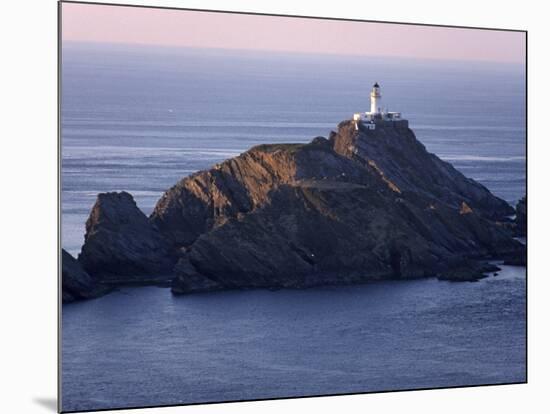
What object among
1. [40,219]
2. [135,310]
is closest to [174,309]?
[135,310]

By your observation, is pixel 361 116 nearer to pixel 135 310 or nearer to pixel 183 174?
pixel 183 174

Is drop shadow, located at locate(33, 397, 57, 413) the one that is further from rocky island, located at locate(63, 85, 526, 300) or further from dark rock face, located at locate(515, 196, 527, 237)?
dark rock face, located at locate(515, 196, 527, 237)

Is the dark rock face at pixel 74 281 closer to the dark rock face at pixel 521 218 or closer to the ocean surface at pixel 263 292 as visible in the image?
the ocean surface at pixel 263 292

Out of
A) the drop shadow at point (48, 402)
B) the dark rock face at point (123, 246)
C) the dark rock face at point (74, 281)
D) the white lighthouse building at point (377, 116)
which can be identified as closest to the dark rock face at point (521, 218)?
→ the white lighthouse building at point (377, 116)

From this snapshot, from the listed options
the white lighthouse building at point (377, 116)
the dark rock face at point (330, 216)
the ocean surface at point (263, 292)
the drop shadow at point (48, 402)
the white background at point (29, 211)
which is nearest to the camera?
the white background at point (29, 211)

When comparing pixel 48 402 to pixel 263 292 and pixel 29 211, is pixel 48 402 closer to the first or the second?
pixel 29 211

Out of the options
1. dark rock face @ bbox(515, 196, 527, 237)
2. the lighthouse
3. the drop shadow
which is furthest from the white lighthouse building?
the drop shadow
